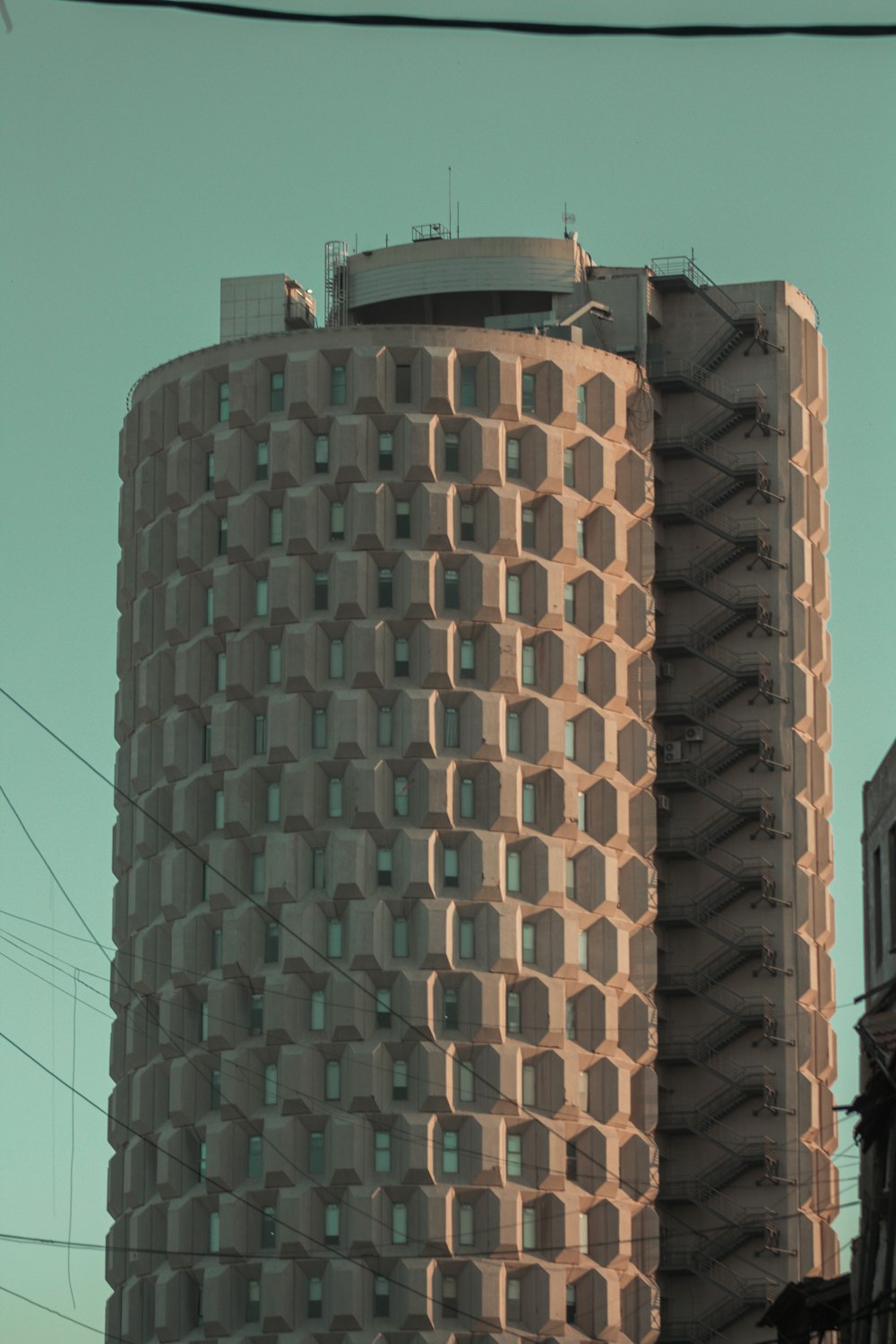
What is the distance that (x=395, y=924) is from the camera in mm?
110000

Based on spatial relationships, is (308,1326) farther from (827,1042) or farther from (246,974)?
(827,1042)

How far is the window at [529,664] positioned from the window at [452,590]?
3.56 m

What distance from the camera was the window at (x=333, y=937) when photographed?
110m

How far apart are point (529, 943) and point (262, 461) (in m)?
24.0

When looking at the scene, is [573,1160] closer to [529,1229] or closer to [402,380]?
[529,1229]

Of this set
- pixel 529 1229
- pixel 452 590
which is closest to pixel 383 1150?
pixel 529 1229

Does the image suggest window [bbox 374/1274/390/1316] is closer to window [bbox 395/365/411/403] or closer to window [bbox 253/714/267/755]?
window [bbox 253/714/267/755]

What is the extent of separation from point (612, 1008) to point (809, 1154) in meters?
11.8

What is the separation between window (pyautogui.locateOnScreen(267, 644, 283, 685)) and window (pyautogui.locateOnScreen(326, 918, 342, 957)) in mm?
10747

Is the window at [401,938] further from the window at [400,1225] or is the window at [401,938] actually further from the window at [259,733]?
the window at [400,1225]

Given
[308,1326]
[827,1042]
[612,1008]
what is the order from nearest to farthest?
[308,1326]
[612,1008]
[827,1042]

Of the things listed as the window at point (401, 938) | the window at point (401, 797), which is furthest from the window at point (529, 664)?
the window at point (401, 938)

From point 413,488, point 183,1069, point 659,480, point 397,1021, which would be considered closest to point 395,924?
point 397,1021

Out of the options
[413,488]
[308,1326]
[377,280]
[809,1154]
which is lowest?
[308,1326]
